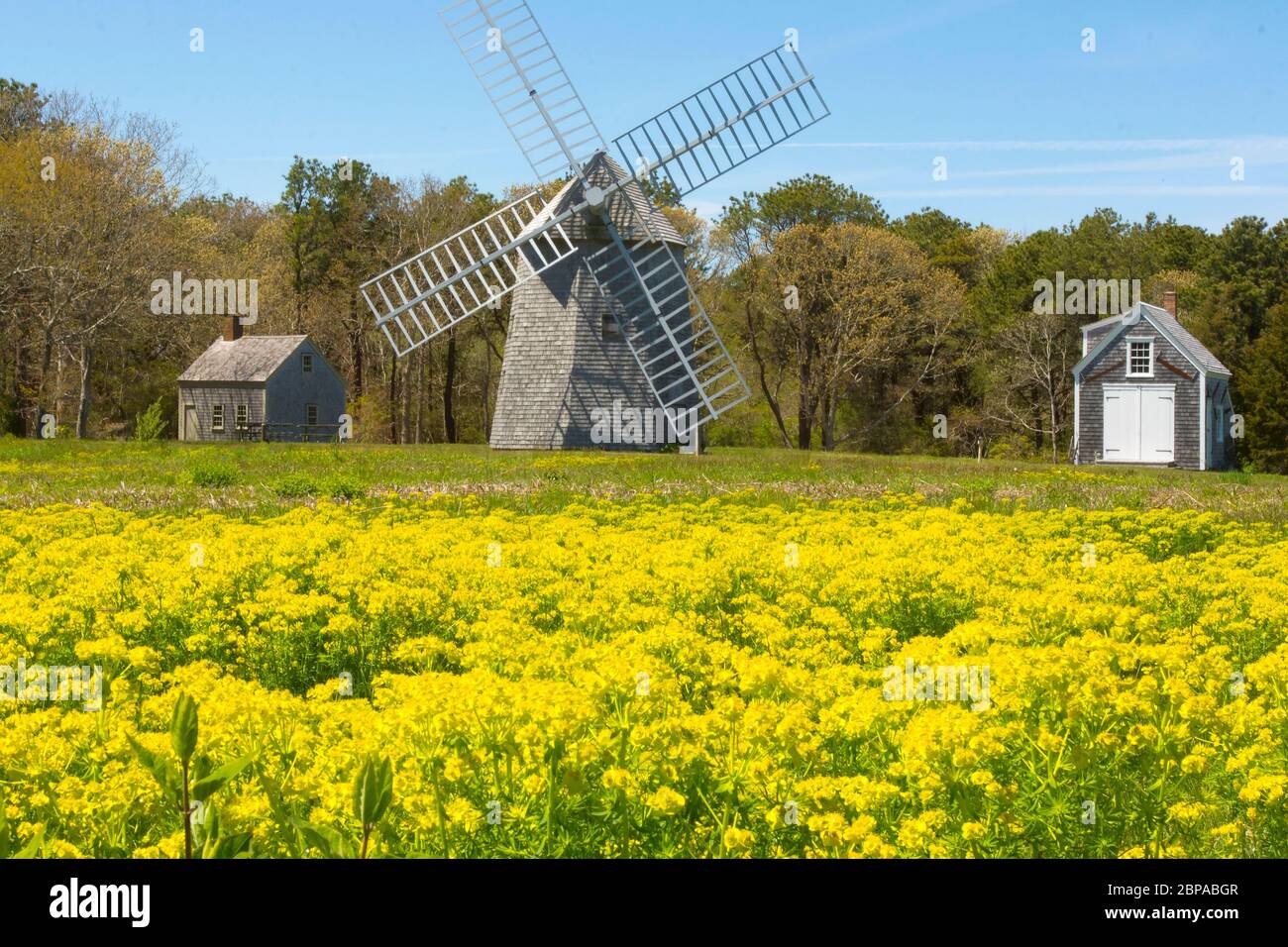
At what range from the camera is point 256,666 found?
8031mm

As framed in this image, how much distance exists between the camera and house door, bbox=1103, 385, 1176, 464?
4625 cm

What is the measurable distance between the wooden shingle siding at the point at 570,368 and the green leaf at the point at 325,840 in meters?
31.5

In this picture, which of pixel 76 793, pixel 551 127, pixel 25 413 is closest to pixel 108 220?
pixel 25 413

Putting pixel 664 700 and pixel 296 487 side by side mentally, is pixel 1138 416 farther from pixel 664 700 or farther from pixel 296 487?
pixel 664 700

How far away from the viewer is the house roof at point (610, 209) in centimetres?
3509

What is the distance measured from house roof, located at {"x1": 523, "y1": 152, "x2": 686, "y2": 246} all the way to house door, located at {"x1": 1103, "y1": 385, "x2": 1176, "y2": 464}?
19.6 metres

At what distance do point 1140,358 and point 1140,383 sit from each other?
953 mm

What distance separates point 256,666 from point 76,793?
3.43 metres

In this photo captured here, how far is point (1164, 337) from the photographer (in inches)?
1820

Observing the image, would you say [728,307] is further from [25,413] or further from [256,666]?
[256,666]
